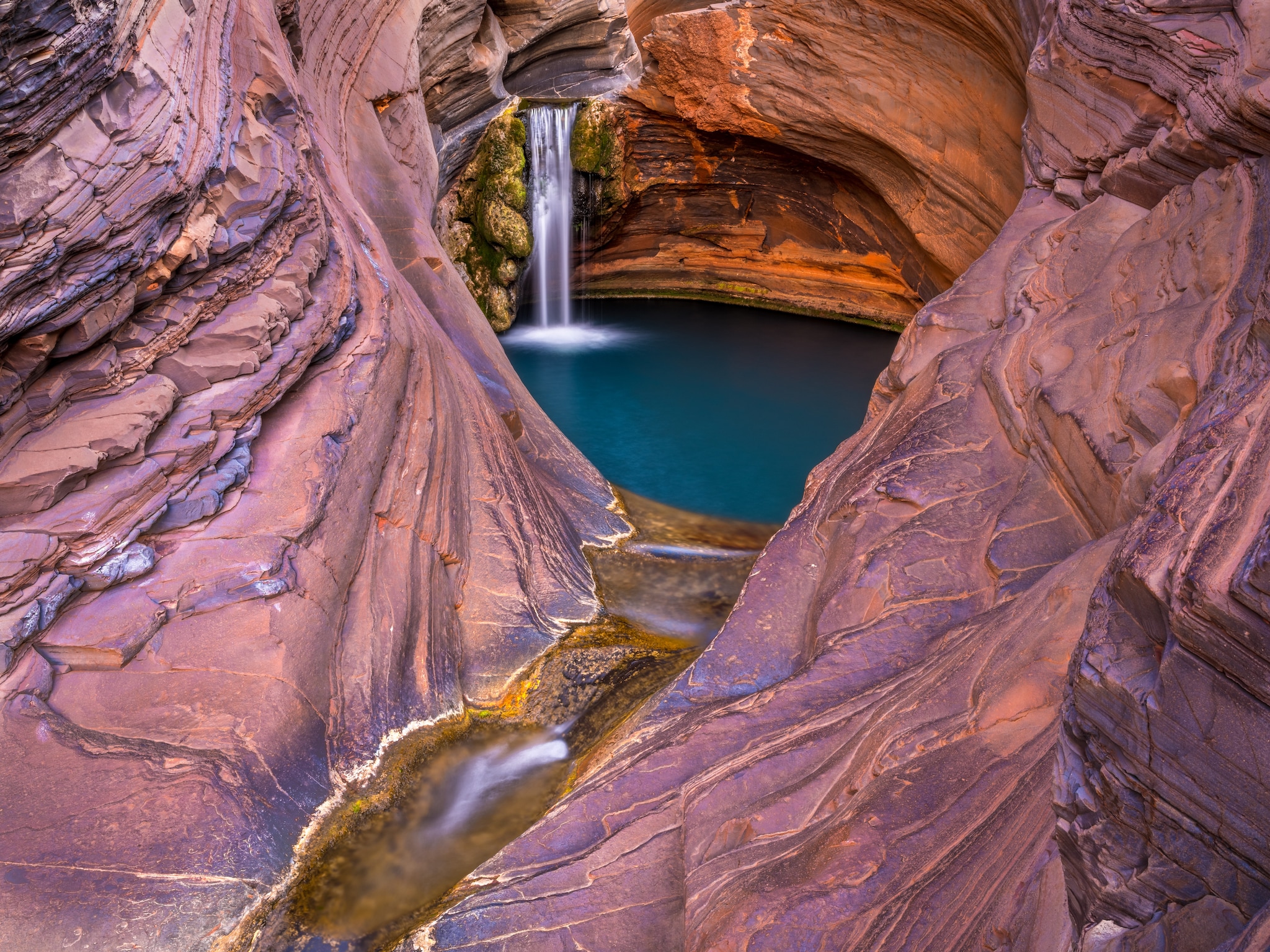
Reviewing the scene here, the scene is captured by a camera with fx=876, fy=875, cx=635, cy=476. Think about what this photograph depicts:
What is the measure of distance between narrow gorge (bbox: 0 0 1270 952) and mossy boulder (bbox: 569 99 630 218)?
5032 millimetres

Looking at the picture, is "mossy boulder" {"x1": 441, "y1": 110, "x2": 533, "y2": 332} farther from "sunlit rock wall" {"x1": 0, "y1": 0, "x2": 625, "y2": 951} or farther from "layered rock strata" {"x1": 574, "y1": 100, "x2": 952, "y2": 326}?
"sunlit rock wall" {"x1": 0, "y1": 0, "x2": 625, "y2": 951}

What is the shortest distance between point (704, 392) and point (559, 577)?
17.4 feet

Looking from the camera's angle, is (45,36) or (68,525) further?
(68,525)

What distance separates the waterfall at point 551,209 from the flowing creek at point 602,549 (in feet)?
0.08

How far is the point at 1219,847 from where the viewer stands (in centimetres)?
149

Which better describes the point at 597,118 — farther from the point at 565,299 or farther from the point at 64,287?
the point at 64,287

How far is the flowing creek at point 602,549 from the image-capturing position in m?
3.82

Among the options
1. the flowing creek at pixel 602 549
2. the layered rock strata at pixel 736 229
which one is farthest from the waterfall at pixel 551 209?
the layered rock strata at pixel 736 229

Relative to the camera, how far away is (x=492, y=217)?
1161 cm

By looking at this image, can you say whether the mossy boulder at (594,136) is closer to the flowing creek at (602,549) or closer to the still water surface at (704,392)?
the flowing creek at (602,549)

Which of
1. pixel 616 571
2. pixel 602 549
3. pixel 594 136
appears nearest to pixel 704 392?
pixel 594 136

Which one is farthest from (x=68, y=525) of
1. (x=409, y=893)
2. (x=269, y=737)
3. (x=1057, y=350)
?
Result: (x=1057, y=350)

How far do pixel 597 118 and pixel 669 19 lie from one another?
1577 millimetres

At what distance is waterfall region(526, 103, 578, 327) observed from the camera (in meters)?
11.9
